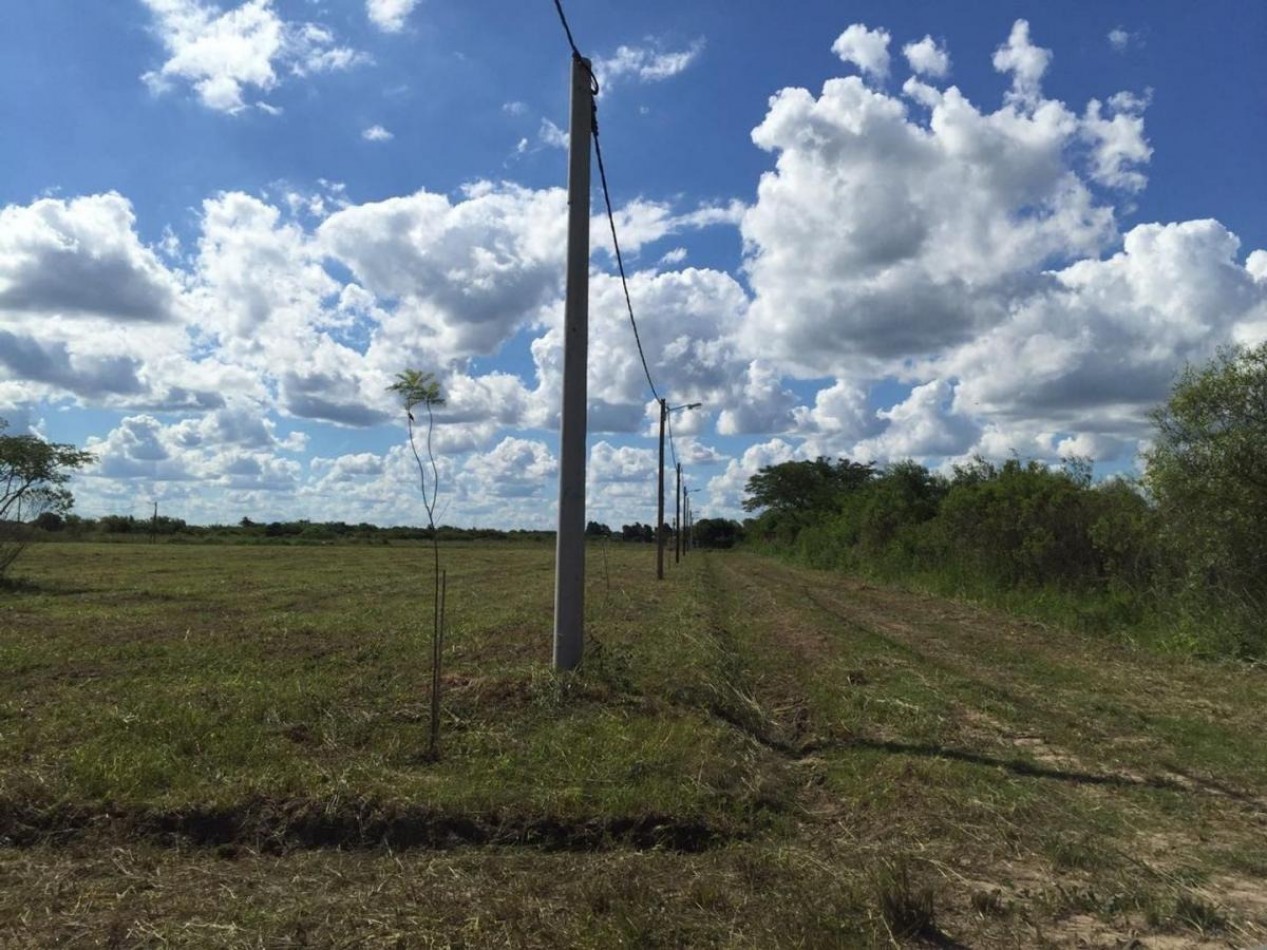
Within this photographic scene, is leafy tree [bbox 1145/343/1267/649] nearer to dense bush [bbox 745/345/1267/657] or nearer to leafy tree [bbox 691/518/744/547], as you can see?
dense bush [bbox 745/345/1267/657]

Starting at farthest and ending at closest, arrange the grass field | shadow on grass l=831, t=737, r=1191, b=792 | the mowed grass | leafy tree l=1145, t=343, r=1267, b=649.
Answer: leafy tree l=1145, t=343, r=1267, b=649 → shadow on grass l=831, t=737, r=1191, b=792 → the mowed grass → the grass field

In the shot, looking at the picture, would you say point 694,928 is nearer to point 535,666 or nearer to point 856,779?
point 856,779

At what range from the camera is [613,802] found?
584 cm

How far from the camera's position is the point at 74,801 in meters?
5.81

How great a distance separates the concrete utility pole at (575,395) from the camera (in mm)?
9359

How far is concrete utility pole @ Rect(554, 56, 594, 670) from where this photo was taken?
9.36m

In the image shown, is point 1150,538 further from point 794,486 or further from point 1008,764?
→ point 794,486

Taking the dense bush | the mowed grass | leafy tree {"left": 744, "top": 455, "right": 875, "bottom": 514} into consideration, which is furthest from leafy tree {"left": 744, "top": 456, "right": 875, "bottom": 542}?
the mowed grass

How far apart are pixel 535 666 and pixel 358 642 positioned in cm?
439

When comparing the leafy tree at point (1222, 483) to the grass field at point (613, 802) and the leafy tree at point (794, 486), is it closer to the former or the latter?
the grass field at point (613, 802)

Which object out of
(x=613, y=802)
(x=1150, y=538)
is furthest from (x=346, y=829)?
(x=1150, y=538)

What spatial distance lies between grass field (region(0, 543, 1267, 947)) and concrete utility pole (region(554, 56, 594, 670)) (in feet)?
2.08

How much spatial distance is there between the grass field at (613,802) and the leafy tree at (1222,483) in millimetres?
2048

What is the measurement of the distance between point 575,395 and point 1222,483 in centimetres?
1052
